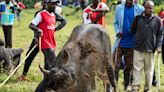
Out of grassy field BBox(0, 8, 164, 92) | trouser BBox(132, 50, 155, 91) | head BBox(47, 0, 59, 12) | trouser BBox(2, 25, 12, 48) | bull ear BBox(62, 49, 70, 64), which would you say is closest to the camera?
bull ear BBox(62, 49, 70, 64)

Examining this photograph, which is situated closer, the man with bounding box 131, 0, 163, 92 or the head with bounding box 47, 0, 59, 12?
the man with bounding box 131, 0, 163, 92

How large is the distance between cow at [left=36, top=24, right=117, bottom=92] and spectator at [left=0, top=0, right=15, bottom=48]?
5.78m

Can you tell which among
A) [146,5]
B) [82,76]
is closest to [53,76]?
[82,76]

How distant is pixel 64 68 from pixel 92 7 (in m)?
4.62

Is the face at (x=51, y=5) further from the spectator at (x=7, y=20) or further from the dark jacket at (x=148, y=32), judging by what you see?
the spectator at (x=7, y=20)

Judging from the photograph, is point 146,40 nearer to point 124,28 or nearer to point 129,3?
point 124,28

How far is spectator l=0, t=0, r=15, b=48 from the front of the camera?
612 inches

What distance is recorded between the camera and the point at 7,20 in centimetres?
1558

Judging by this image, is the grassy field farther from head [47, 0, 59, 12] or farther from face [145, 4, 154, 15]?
face [145, 4, 154, 15]

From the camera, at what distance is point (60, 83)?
711 cm

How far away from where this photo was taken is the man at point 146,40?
1049 centimetres

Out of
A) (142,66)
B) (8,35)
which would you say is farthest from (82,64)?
(8,35)

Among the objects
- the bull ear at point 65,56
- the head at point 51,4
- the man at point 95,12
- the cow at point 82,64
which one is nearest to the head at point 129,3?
the man at point 95,12

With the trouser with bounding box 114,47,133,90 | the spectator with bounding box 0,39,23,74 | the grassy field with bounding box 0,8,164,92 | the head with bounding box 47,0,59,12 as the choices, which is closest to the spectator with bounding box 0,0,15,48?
the grassy field with bounding box 0,8,164,92
